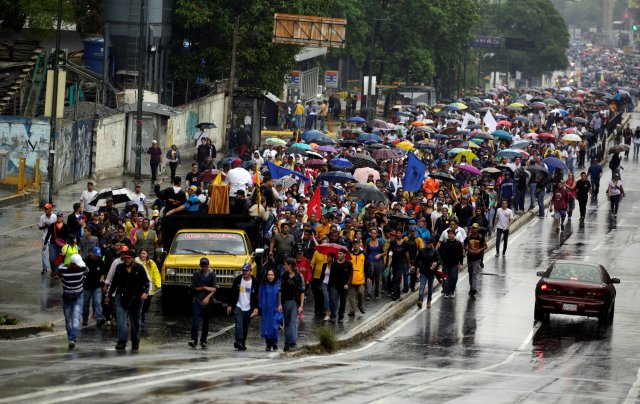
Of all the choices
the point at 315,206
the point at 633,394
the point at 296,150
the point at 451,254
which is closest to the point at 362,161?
the point at 296,150

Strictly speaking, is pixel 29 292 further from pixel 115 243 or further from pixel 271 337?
pixel 271 337

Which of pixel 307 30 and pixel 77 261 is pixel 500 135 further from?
pixel 77 261

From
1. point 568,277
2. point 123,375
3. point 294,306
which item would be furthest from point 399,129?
point 123,375

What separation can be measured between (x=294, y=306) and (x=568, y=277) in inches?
289

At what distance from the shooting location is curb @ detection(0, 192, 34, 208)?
41.1 meters

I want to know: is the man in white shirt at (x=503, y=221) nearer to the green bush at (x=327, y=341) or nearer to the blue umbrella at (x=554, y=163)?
the blue umbrella at (x=554, y=163)

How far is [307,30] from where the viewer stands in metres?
63.1

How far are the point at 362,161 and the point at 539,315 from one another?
55.3 ft

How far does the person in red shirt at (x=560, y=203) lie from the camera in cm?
4462

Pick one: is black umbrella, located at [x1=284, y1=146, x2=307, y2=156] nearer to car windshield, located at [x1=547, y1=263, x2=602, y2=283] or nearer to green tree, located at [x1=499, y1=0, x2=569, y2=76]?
car windshield, located at [x1=547, y1=263, x2=602, y2=283]

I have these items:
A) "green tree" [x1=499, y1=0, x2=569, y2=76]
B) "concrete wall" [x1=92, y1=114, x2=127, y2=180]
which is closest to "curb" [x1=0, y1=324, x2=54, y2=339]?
"concrete wall" [x1=92, y1=114, x2=127, y2=180]

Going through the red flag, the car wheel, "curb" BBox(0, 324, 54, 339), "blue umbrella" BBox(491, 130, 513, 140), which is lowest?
"curb" BBox(0, 324, 54, 339)

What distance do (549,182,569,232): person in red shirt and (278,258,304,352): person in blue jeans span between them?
22.8 metres

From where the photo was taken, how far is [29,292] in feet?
92.2
